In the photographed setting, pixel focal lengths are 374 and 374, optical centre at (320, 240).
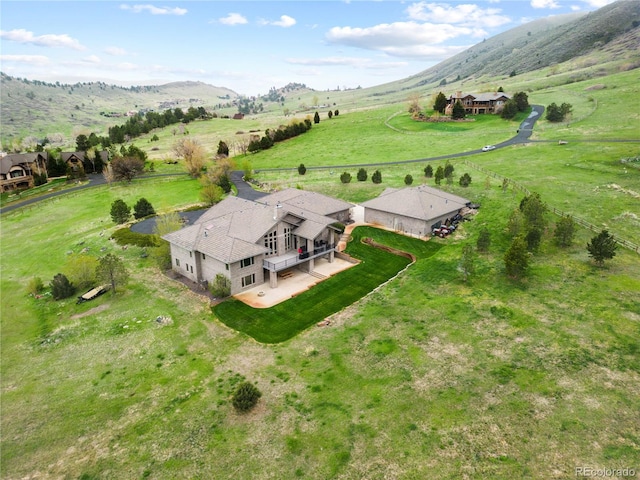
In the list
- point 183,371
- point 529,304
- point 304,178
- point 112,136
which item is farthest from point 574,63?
point 183,371

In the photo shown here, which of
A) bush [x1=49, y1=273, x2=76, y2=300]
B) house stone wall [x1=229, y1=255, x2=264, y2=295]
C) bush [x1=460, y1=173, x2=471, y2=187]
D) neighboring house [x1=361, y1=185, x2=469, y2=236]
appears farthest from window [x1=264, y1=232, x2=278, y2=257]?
bush [x1=460, y1=173, x2=471, y2=187]

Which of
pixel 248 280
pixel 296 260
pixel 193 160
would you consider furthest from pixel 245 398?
pixel 193 160

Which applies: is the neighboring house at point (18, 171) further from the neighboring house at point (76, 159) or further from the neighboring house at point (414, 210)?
the neighboring house at point (414, 210)

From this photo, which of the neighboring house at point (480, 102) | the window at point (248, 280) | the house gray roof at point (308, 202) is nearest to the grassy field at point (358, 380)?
A: the window at point (248, 280)

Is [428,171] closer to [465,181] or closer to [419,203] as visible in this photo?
[465,181]

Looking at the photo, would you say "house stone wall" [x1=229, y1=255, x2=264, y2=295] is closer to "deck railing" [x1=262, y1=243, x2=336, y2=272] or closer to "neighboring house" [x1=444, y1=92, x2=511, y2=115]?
"deck railing" [x1=262, y1=243, x2=336, y2=272]

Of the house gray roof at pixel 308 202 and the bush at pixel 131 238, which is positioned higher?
the house gray roof at pixel 308 202
